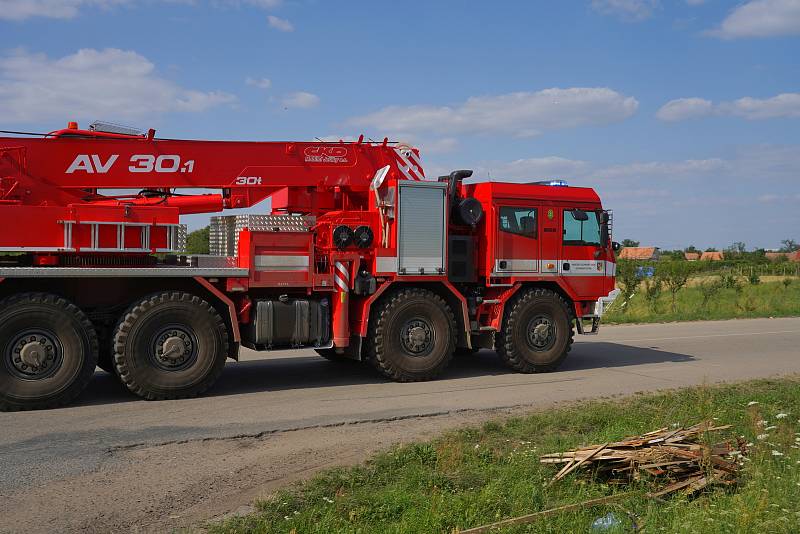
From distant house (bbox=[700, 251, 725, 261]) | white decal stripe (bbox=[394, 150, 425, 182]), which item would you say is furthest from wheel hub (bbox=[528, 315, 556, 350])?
distant house (bbox=[700, 251, 725, 261])

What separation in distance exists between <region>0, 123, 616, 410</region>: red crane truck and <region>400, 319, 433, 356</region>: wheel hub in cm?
3

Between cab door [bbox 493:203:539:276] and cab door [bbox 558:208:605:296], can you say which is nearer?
cab door [bbox 493:203:539:276]

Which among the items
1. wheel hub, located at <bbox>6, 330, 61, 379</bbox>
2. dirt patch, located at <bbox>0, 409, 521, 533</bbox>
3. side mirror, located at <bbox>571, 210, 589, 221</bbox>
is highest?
side mirror, located at <bbox>571, 210, 589, 221</bbox>

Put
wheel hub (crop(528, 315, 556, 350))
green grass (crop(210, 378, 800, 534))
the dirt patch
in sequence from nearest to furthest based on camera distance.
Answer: green grass (crop(210, 378, 800, 534)) < the dirt patch < wheel hub (crop(528, 315, 556, 350))

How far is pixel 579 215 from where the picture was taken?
1227 cm

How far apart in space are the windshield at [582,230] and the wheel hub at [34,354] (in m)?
7.63

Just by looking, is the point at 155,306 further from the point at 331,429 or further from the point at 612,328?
the point at 612,328

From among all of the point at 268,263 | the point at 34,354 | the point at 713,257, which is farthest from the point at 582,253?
the point at 713,257

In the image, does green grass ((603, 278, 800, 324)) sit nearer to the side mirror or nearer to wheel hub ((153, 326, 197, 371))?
the side mirror

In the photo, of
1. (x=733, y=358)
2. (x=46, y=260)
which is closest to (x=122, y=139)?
(x=46, y=260)

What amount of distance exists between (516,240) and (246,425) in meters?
5.45

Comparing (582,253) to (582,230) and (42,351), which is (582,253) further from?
(42,351)

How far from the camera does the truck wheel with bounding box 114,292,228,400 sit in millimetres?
9109

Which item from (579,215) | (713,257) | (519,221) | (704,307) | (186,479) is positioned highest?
(713,257)
